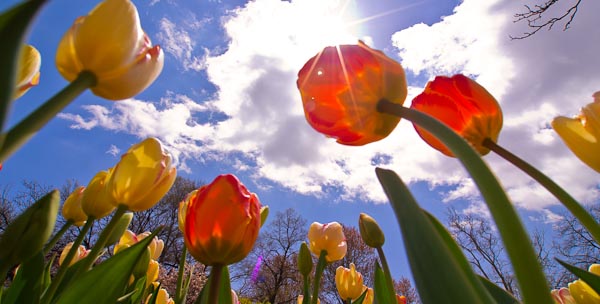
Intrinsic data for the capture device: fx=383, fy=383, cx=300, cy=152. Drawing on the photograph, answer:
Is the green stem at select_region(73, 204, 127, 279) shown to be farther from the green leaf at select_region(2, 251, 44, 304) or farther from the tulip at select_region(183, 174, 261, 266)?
the tulip at select_region(183, 174, 261, 266)

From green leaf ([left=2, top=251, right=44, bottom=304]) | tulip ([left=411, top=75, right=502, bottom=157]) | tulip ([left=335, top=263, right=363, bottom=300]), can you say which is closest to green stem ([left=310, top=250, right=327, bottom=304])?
tulip ([left=335, top=263, right=363, bottom=300])

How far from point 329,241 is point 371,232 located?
0.68 metres

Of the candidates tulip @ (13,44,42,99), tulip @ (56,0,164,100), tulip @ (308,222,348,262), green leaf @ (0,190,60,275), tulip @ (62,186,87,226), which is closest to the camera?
tulip @ (56,0,164,100)

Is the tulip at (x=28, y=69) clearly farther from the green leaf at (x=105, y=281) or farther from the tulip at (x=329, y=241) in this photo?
the tulip at (x=329, y=241)

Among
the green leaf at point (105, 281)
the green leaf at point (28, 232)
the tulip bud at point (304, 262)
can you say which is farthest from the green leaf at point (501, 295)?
the tulip bud at point (304, 262)

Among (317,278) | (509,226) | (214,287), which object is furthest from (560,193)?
(317,278)

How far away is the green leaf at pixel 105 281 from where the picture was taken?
737 millimetres

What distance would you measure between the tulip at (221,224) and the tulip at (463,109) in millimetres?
360

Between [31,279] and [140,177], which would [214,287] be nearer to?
[140,177]

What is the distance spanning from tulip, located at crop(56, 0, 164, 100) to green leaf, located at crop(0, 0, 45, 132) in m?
0.22

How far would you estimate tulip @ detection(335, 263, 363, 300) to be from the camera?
237 centimetres

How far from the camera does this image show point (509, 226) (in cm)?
36

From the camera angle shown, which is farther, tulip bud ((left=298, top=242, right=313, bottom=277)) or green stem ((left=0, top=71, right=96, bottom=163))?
tulip bud ((left=298, top=242, right=313, bottom=277))

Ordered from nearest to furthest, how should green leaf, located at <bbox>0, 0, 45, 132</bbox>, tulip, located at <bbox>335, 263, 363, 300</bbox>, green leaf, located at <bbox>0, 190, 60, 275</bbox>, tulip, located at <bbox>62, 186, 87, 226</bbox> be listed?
green leaf, located at <bbox>0, 0, 45, 132</bbox> → green leaf, located at <bbox>0, 190, 60, 275</bbox> → tulip, located at <bbox>62, 186, 87, 226</bbox> → tulip, located at <bbox>335, 263, 363, 300</bbox>
